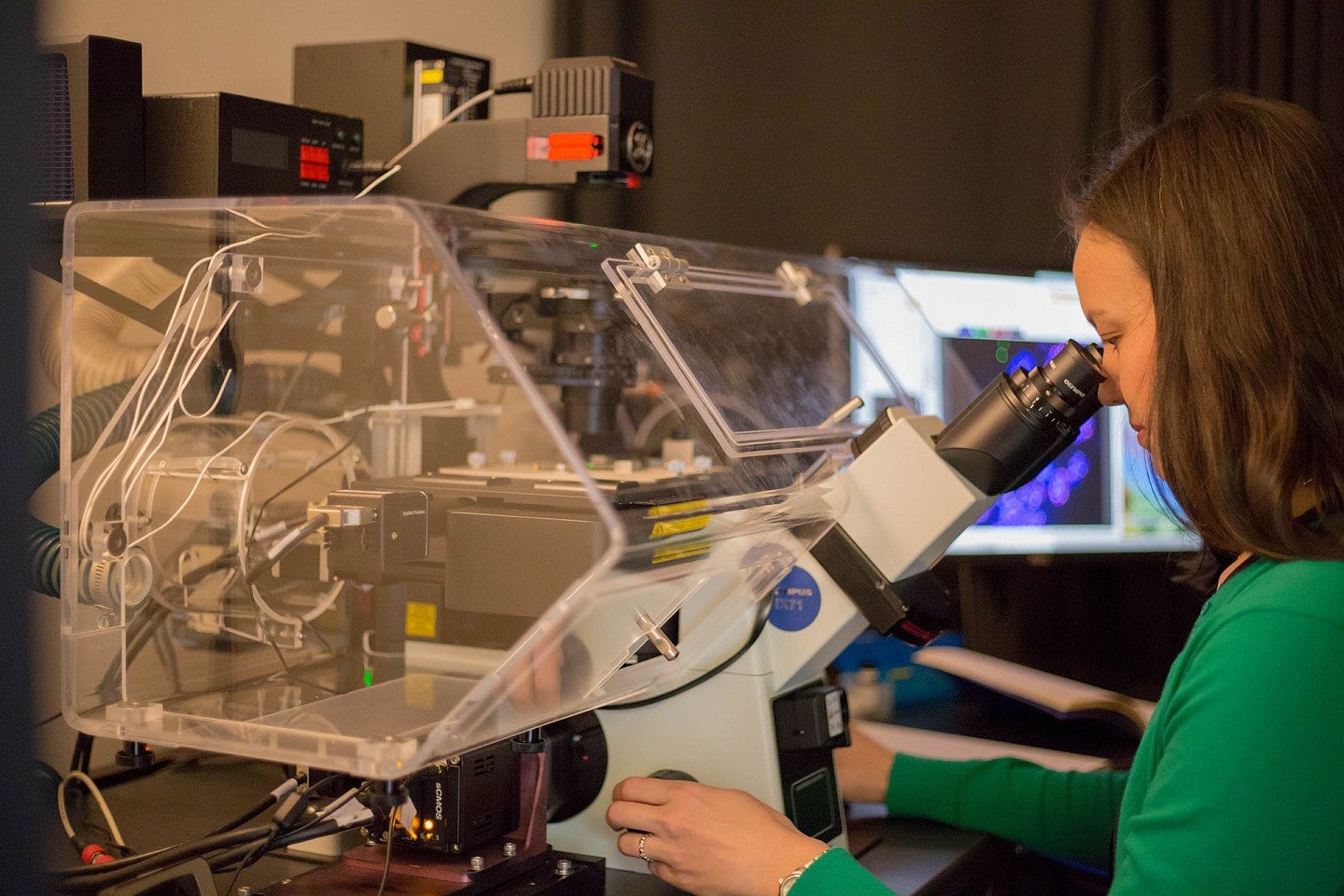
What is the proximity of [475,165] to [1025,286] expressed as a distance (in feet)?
3.01

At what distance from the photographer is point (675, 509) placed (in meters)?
0.85

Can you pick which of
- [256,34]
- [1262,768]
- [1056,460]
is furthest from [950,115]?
[1262,768]

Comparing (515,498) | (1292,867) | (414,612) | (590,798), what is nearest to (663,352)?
(515,498)

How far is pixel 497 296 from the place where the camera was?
87 centimetres

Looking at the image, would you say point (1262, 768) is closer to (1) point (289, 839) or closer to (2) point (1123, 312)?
(2) point (1123, 312)

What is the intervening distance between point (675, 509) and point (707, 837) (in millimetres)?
305

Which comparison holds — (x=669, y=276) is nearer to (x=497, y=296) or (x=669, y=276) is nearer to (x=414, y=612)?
(x=497, y=296)

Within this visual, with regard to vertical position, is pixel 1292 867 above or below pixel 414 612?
below

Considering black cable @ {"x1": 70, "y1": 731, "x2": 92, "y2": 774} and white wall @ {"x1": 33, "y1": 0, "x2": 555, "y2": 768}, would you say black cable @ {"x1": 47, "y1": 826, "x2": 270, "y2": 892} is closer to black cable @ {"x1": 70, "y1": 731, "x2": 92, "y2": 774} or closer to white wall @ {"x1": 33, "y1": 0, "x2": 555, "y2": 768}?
white wall @ {"x1": 33, "y1": 0, "x2": 555, "y2": 768}

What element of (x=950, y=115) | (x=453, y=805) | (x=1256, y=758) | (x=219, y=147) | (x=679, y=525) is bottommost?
(x=453, y=805)

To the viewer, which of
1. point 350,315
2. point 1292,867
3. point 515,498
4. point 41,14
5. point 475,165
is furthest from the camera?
point 475,165

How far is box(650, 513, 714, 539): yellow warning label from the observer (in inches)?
31.5

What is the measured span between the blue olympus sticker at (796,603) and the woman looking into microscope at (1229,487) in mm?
156

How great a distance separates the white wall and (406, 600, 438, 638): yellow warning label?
0.88 ft
